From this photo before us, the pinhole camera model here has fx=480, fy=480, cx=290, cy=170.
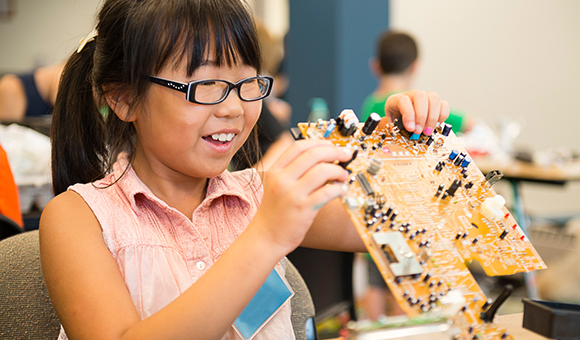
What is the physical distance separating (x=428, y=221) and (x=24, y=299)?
821 mm

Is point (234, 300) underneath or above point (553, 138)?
above

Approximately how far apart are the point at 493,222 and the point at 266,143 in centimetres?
198

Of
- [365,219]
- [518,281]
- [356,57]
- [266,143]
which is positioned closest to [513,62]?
[356,57]

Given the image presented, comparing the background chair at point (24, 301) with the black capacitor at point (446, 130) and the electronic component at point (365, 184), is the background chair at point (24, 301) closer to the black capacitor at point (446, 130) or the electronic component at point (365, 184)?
the electronic component at point (365, 184)

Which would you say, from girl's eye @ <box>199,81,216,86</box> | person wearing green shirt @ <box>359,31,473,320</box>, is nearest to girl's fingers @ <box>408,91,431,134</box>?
girl's eye @ <box>199,81,216,86</box>

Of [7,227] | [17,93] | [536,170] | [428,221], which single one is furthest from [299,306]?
[17,93]

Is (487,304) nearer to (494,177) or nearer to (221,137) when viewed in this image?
(494,177)

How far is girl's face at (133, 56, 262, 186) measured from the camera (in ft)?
3.01

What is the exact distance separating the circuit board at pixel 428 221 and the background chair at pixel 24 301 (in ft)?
2.21

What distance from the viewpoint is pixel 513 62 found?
16.5ft

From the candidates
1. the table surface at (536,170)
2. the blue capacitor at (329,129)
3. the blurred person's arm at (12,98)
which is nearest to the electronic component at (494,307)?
the blue capacitor at (329,129)

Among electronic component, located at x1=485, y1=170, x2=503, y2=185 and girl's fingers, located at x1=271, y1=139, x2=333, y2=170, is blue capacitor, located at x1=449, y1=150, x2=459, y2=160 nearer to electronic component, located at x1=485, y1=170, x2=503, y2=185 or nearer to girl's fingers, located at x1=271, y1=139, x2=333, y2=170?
electronic component, located at x1=485, y1=170, x2=503, y2=185

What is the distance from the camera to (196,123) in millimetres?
915

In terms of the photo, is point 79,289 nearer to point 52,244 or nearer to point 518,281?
point 52,244
